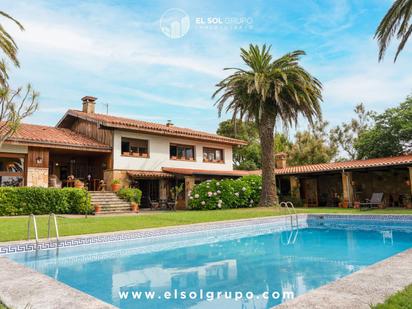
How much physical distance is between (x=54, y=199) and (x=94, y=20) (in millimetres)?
9364

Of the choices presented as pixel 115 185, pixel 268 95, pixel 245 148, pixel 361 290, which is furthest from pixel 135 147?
pixel 245 148

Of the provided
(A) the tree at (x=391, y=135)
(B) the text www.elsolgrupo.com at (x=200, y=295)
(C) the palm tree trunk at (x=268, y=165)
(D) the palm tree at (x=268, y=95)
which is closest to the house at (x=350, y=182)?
(C) the palm tree trunk at (x=268, y=165)

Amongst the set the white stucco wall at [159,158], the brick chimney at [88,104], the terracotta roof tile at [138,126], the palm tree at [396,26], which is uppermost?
the brick chimney at [88,104]

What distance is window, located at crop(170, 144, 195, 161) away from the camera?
26.3m

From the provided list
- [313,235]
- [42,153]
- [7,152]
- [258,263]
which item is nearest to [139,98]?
[42,153]

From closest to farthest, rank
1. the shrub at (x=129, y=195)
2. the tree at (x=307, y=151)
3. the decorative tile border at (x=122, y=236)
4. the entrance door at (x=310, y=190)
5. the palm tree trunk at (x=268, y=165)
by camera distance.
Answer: the decorative tile border at (x=122, y=236) < the shrub at (x=129, y=195) < the palm tree trunk at (x=268, y=165) < the entrance door at (x=310, y=190) < the tree at (x=307, y=151)

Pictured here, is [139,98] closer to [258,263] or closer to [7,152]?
[7,152]

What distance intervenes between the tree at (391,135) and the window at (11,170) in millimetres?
29695

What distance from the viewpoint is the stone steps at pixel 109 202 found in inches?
753

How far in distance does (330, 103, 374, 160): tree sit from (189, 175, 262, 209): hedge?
24.8 metres

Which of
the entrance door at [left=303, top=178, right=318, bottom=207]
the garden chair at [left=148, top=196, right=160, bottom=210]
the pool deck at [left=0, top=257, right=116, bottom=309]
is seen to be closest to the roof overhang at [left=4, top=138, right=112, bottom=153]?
the garden chair at [left=148, top=196, right=160, bottom=210]

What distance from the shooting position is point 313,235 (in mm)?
13906

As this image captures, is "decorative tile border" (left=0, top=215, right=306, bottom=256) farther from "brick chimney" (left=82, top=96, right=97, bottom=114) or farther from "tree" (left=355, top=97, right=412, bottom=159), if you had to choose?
"tree" (left=355, top=97, right=412, bottom=159)

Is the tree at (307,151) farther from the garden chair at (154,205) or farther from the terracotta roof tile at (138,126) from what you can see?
the garden chair at (154,205)
